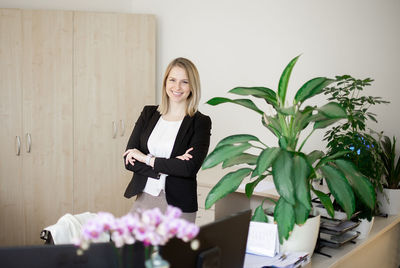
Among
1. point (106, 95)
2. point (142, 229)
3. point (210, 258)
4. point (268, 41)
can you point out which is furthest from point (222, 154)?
point (106, 95)

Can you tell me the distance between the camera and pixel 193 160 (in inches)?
105

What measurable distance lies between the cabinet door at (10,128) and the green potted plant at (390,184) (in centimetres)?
321

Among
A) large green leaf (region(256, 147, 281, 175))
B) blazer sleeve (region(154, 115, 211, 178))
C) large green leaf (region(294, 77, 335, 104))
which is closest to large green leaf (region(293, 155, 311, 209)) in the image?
large green leaf (region(256, 147, 281, 175))

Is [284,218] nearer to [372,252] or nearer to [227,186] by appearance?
[227,186]

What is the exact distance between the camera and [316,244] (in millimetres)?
2389

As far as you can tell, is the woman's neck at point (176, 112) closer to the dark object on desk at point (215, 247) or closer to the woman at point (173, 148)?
the woman at point (173, 148)

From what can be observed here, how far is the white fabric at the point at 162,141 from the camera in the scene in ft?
8.91

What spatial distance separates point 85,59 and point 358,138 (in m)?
2.80

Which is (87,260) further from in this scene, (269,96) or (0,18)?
(0,18)

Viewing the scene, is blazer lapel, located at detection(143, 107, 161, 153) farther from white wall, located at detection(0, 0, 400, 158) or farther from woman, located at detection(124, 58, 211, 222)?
white wall, located at detection(0, 0, 400, 158)

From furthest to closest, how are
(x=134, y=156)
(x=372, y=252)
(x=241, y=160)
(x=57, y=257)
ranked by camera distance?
(x=372, y=252) < (x=134, y=156) < (x=241, y=160) < (x=57, y=257)

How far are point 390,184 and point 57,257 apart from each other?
2.74 m

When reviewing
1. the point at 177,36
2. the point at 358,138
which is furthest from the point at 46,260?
the point at 177,36

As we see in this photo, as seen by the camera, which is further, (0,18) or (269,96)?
(0,18)
